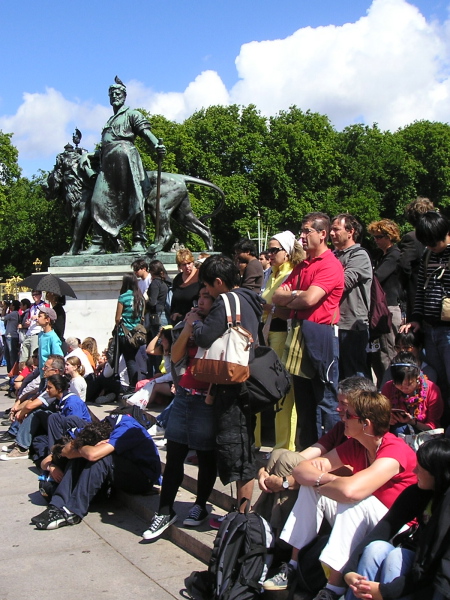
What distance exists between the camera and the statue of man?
12633mm

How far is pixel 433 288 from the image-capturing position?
4.91 metres

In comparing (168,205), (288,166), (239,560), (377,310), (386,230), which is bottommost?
(239,560)

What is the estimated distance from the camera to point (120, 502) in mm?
6113

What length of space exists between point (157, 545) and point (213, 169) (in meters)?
35.9

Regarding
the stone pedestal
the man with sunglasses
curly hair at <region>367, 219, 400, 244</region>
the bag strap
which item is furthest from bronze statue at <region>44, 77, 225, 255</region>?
the bag strap

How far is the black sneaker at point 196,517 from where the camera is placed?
15.9 ft

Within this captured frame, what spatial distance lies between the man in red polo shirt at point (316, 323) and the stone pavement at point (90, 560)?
127 centimetres

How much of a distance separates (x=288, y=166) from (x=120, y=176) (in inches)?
1126

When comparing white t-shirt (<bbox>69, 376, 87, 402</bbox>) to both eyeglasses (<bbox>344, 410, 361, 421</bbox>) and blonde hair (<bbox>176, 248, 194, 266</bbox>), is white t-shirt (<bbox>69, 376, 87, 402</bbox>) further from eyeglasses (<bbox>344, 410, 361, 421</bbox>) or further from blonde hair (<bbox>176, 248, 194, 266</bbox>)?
eyeglasses (<bbox>344, 410, 361, 421</bbox>)

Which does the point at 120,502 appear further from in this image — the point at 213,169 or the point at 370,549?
the point at 213,169

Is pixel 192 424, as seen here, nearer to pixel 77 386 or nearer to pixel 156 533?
pixel 156 533

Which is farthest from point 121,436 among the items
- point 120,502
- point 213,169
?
point 213,169

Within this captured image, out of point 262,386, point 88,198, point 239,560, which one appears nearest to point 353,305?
point 262,386

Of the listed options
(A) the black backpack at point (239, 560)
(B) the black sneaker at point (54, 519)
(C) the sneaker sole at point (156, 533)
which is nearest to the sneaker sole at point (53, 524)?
(B) the black sneaker at point (54, 519)
